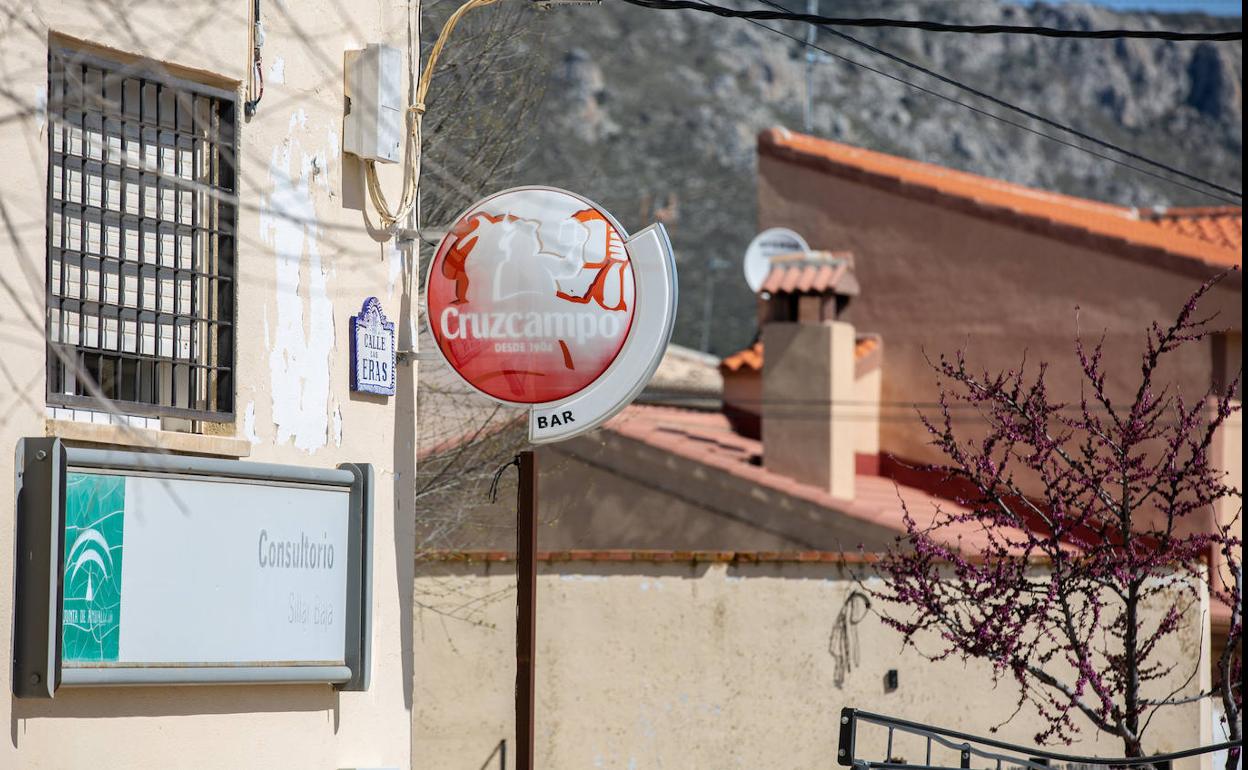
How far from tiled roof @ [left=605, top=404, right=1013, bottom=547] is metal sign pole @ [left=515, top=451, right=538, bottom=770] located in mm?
8212

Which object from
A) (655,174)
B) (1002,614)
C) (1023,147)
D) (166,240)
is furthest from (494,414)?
(1023,147)

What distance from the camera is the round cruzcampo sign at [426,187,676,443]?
946cm

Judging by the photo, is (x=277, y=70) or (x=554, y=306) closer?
(x=277, y=70)

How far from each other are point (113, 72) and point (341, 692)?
3362 millimetres

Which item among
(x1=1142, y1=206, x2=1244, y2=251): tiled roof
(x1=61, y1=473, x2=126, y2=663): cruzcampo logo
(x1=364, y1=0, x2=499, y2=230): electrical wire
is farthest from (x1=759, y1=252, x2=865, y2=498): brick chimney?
(x1=61, y1=473, x2=126, y2=663): cruzcampo logo

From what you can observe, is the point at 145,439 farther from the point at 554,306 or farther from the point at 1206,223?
the point at 1206,223

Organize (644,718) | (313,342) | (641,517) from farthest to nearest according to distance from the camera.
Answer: (641,517) < (644,718) < (313,342)

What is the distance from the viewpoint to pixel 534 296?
31.2 feet

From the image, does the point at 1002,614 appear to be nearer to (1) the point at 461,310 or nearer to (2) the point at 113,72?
(1) the point at 461,310

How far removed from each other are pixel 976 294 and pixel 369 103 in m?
14.6

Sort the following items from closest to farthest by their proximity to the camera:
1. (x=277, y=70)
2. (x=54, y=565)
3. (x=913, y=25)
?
(x=54, y=565)
(x=277, y=70)
(x=913, y=25)

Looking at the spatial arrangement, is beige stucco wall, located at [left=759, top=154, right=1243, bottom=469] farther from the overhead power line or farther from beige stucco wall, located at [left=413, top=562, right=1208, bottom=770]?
the overhead power line

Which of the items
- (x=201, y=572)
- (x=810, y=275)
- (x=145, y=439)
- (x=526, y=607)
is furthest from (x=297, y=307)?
(x=810, y=275)

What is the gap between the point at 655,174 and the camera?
3164 inches
